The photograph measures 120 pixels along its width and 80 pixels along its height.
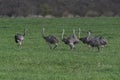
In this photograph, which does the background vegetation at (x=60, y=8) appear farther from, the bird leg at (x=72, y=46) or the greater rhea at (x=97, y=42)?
the greater rhea at (x=97, y=42)

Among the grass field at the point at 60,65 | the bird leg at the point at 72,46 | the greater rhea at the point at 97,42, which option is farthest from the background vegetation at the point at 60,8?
the grass field at the point at 60,65

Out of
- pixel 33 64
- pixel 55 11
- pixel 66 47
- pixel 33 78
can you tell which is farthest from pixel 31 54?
pixel 55 11

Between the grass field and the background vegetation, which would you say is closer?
the grass field

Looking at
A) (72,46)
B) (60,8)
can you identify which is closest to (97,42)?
(72,46)

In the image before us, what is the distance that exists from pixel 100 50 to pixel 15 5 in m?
66.5

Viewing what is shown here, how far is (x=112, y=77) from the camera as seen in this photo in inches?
651

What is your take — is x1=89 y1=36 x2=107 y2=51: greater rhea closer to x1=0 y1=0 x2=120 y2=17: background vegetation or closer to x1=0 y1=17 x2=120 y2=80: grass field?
x1=0 y1=17 x2=120 y2=80: grass field

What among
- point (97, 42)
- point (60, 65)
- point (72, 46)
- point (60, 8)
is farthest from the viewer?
point (60, 8)

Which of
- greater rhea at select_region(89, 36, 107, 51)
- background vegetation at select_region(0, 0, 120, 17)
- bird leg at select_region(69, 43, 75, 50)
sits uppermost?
background vegetation at select_region(0, 0, 120, 17)

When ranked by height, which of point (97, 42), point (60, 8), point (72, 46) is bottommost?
point (72, 46)

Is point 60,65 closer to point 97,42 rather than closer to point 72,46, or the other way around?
point 97,42

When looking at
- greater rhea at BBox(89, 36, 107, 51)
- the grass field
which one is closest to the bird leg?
the grass field

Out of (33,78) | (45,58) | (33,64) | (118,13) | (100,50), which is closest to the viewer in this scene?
(33,78)

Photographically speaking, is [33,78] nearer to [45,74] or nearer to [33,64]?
[45,74]
